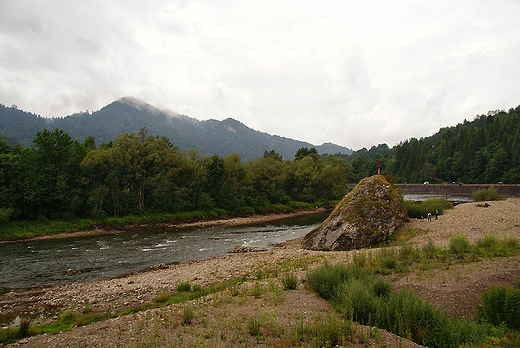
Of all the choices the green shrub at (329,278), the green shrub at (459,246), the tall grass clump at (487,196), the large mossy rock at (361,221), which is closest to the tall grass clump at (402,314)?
the green shrub at (329,278)

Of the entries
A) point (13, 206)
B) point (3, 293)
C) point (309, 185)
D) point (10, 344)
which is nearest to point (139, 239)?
point (3, 293)

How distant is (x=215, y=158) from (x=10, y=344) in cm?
5042

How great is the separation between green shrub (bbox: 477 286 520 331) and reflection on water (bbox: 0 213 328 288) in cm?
2101

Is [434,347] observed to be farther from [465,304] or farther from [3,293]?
[3,293]

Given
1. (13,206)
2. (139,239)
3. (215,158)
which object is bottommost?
(139,239)

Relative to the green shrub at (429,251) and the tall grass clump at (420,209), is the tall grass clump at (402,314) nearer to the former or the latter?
the green shrub at (429,251)

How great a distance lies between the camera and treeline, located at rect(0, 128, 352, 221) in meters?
38.0

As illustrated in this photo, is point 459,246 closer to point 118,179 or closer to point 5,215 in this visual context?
point 5,215

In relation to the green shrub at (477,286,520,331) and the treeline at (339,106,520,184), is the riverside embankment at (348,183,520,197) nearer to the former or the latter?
the treeline at (339,106,520,184)

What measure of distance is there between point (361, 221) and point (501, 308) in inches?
641

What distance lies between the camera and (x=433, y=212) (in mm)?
33438

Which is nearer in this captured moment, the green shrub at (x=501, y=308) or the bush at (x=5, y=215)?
the green shrub at (x=501, y=308)

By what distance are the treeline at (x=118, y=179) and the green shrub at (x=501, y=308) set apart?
158 ft

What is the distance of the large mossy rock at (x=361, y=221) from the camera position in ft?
73.3
